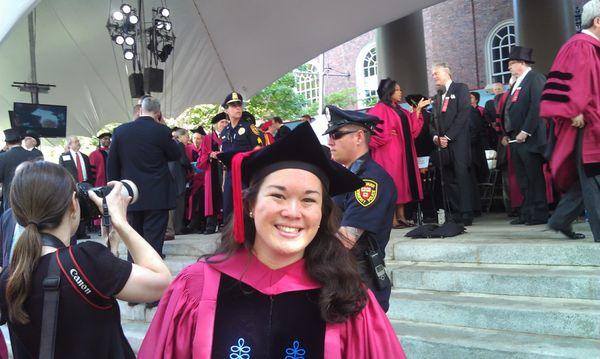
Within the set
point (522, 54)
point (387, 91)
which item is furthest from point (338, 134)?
point (387, 91)

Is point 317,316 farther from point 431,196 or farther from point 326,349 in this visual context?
point 431,196

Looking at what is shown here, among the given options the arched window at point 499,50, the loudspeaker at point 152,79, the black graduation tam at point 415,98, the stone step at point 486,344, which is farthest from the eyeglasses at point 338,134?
the arched window at point 499,50

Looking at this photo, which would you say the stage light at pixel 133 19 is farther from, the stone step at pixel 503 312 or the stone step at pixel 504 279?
the stone step at pixel 503 312

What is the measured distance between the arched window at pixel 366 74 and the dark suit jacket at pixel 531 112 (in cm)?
2557

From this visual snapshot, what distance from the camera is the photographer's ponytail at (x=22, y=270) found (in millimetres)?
1971

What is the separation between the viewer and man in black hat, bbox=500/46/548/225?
239 inches

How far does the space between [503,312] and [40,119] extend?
35.1 ft

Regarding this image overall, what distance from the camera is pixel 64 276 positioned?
1.98 metres

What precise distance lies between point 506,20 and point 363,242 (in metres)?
23.2

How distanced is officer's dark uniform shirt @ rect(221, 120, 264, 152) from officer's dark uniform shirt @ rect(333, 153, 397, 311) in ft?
14.4

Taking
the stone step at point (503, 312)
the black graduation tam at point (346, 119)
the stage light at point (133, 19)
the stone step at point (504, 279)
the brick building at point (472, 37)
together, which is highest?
the brick building at point (472, 37)

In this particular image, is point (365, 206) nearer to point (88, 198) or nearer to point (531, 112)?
point (88, 198)

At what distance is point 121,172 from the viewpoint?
19.7 feet

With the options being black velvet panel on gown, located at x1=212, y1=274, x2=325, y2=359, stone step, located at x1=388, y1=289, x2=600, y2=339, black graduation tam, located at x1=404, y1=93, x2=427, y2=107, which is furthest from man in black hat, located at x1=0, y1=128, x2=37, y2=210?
black velvet panel on gown, located at x1=212, y1=274, x2=325, y2=359
